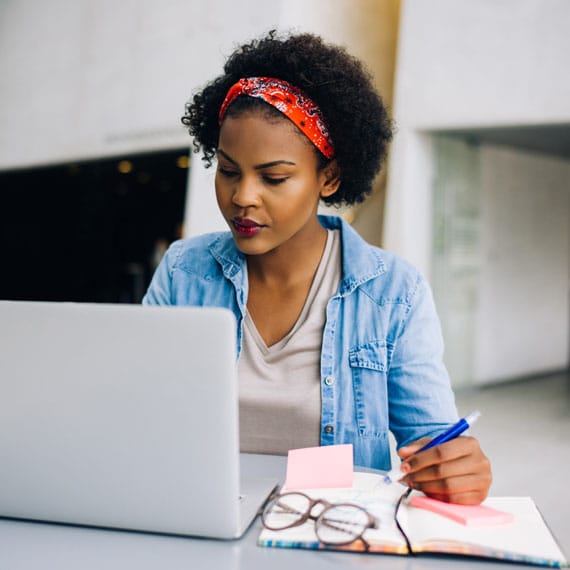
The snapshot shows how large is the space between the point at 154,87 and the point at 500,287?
4.24 meters

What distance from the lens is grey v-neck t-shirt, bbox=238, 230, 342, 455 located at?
143 cm

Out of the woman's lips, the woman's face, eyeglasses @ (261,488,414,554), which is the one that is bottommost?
eyeglasses @ (261,488,414,554)

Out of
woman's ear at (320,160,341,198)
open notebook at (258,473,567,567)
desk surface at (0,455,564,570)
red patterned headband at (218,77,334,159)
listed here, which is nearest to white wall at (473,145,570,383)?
woman's ear at (320,160,341,198)

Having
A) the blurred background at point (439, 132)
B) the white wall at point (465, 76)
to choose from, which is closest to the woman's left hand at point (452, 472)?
the blurred background at point (439, 132)

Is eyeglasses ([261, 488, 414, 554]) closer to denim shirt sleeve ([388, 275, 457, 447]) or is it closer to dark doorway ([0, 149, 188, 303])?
denim shirt sleeve ([388, 275, 457, 447])

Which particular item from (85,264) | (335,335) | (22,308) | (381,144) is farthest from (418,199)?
(85,264)

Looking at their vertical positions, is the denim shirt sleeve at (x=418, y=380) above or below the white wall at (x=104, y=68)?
below

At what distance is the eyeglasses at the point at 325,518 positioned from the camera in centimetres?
80

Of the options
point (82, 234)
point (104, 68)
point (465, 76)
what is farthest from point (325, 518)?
point (82, 234)

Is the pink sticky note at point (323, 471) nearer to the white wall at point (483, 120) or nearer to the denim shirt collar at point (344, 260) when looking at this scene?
the denim shirt collar at point (344, 260)

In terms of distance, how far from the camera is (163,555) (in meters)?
0.77

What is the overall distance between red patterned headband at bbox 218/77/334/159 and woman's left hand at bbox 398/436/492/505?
0.83 m

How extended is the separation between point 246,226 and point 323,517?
74cm

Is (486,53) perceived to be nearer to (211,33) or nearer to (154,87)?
(211,33)
